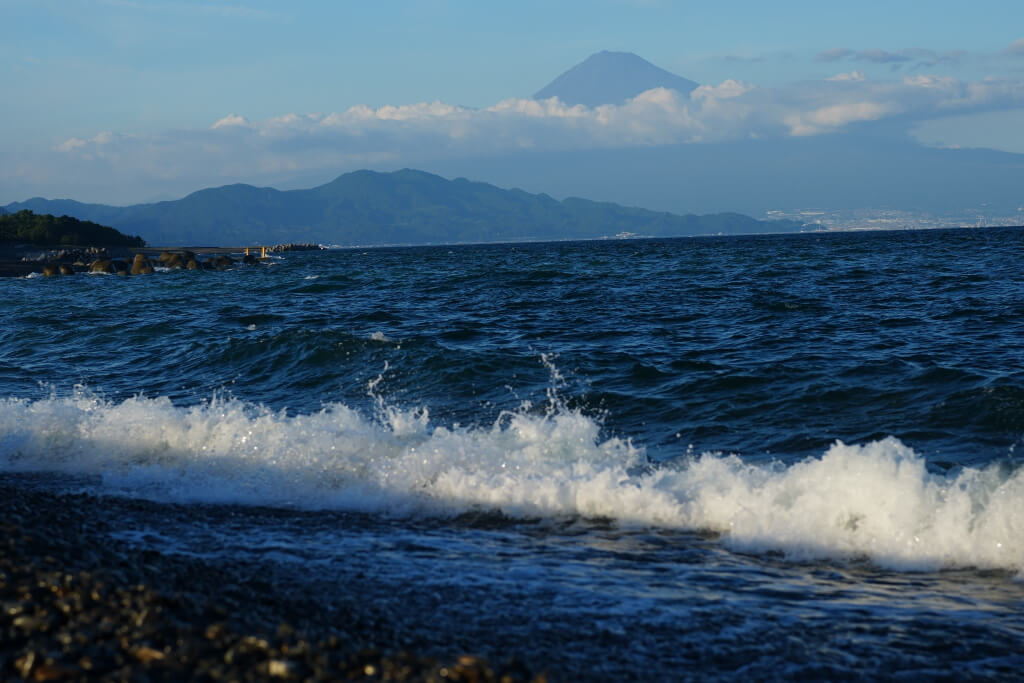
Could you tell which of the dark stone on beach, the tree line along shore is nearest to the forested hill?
the tree line along shore

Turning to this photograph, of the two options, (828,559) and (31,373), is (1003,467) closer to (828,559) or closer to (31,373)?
(828,559)

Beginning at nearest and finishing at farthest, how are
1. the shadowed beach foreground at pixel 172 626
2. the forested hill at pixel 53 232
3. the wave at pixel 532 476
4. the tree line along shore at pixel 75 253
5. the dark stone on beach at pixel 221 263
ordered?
the shadowed beach foreground at pixel 172 626
the wave at pixel 532 476
the tree line along shore at pixel 75 253
the dark stone on beach at pixel 221 263
the forested hill at pixel 53 232

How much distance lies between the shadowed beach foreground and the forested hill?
78.7m

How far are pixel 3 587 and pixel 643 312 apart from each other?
1898 centimetres

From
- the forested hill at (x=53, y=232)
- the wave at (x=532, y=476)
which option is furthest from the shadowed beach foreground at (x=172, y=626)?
the forested hill at (x=53, y=232)

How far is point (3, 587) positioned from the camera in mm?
5117

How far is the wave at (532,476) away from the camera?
308 inches

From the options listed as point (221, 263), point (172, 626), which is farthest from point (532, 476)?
point (221, 263)

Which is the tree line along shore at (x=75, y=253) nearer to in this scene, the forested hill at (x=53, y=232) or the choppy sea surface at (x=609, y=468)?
the forested hill at (x=53, y=232)

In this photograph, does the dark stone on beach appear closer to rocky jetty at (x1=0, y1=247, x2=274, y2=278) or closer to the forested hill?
rocky jetty at (x1=0, y1=247, x2=274, y2=278)

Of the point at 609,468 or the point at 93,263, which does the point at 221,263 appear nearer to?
the point at 93,263

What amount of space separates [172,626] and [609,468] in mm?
5654

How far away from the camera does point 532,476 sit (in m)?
9.52

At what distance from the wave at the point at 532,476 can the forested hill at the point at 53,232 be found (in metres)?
71.7
